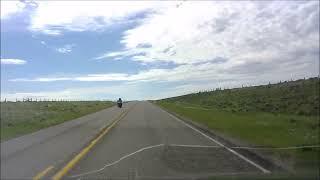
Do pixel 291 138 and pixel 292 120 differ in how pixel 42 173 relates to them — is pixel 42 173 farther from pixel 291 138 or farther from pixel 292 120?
pixel 291 138

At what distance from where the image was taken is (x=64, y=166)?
1514 centimetres

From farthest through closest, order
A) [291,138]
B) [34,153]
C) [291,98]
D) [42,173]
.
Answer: [34,153], [291,138], [291,98], [42,173]

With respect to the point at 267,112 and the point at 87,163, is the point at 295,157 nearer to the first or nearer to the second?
Result: the point at 267,112

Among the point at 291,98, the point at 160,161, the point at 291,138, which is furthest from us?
the point at 291,138

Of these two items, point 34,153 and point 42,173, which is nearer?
point 42,173

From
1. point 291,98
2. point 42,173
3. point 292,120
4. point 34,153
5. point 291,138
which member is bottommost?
Answer: point 42,173

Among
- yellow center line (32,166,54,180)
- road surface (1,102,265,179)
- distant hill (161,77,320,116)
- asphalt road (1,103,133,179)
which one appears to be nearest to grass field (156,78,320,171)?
distant hill (161,77,320,116)

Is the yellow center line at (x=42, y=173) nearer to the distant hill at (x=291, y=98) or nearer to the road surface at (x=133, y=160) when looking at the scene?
the road surface at (x=133, y=160)

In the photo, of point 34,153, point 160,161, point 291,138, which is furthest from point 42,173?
point 291,138

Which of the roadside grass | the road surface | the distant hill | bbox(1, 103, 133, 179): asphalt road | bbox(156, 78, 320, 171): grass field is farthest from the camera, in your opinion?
bbox(1, 103, 133, 179): asphalt road

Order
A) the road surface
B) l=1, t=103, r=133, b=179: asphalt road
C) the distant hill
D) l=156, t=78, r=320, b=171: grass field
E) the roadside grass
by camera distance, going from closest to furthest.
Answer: the distant hill
l=156, t=78, r=320, b=171: grass field
the roadside grass
the road surface
l=1, t=103, r=133, b=179: asphalt road

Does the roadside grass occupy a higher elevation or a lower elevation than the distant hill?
lower

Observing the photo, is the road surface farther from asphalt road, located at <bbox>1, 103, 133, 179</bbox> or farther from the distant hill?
the distant hill

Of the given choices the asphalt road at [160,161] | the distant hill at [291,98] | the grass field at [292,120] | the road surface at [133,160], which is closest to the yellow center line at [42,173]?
the road surface at [133,160]
